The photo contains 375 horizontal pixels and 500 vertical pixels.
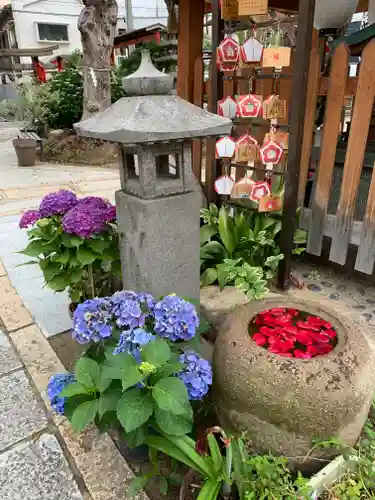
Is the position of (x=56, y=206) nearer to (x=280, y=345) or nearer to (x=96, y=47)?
(x=280, y=345)

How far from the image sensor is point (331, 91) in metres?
2.97

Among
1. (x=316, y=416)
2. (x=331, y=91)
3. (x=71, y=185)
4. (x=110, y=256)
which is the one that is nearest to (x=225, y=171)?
(x=331, y=91)

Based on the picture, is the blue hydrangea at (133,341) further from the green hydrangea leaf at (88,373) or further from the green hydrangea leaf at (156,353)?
the green hydrangea leaf at (88,373)

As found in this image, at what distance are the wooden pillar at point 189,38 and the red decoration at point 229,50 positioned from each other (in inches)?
32.8

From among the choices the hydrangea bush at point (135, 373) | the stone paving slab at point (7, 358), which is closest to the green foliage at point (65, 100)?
the stone paving slab at point (7, 358)

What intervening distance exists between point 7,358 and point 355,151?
2996 millimetres

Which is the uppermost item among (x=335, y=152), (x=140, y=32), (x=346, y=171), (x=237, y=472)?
(x=140, y=32)

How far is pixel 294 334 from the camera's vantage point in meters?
1.88

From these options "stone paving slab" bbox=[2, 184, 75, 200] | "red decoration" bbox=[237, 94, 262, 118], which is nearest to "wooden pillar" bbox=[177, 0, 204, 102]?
"red decoration" bbox=[237, 94, 262, 118]

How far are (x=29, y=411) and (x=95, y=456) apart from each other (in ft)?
1.87

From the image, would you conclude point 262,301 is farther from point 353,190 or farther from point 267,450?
point 353,190

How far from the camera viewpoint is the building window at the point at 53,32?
83.9 feet

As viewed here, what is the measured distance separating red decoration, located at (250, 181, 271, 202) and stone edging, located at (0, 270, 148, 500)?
194cm

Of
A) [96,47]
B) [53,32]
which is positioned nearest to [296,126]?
[96,47]
